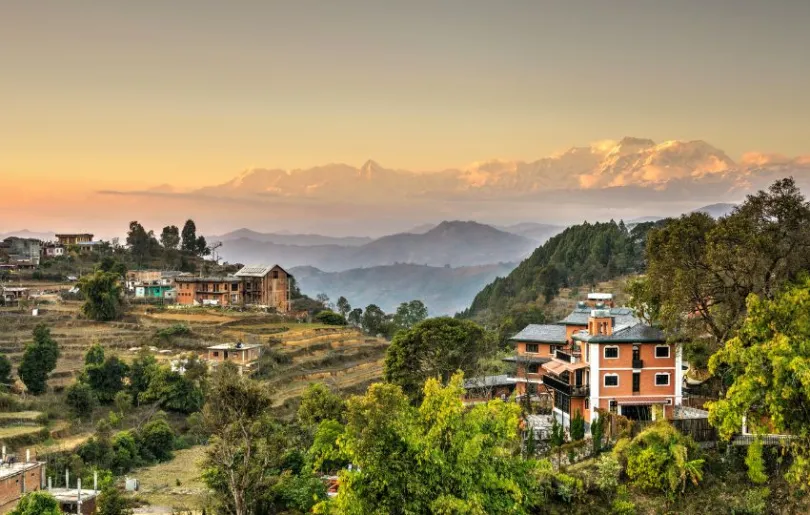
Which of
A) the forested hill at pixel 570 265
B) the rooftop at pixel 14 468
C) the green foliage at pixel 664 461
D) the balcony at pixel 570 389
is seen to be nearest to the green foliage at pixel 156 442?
the rooftop at pixel 14 468

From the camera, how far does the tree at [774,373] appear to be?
15938 mm

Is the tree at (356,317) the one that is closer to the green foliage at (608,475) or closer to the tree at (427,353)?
the tree at (427,353)

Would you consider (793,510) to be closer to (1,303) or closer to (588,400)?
(588,400)

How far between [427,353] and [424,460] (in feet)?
64.2

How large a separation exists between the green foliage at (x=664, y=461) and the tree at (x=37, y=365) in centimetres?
2956

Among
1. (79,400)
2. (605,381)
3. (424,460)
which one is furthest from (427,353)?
(424,460)

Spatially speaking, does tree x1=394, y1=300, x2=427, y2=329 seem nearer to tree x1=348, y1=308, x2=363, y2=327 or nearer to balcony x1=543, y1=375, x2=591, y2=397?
tree x1=348, y1=308, x2=363, y2=327

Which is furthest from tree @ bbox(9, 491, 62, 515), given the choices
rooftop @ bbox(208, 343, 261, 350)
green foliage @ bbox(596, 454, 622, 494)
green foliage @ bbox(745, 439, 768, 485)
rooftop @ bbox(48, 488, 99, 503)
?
rooftop @ bbox(208, 343, 261, 350)

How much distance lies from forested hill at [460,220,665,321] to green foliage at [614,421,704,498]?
43.9m

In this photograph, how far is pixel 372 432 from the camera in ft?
45.7

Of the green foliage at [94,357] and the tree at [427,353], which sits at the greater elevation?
the tree at [427,353]

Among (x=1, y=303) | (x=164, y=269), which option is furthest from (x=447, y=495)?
(x=164, y=269)

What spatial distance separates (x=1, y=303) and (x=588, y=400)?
4895 cm

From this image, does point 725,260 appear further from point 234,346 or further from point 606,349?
point 234,346
